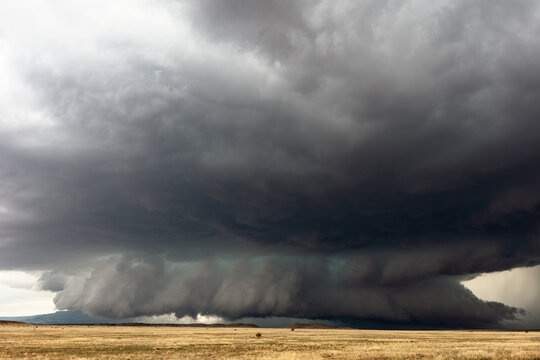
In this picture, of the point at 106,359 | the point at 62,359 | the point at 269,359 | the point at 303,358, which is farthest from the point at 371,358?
the point at 62,359

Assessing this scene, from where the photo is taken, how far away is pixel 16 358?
1853 inches

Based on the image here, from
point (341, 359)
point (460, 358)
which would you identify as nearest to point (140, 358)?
point (341, 359)

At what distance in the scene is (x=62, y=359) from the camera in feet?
151

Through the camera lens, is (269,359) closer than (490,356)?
Yes

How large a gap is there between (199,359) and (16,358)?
21581mm

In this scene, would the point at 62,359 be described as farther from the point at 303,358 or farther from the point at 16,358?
the point at 303,358

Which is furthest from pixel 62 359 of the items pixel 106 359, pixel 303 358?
pixel 303 358

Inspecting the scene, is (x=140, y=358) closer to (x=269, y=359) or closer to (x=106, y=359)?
(x=106, y=359)

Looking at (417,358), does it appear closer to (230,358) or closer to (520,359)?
(520,359)

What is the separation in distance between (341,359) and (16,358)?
37.6 meters

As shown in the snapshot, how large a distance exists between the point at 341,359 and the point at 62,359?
104 feet

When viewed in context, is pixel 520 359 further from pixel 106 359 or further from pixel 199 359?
pixel 106 359

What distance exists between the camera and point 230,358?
4622cm

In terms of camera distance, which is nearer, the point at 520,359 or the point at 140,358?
the point at 520,359
